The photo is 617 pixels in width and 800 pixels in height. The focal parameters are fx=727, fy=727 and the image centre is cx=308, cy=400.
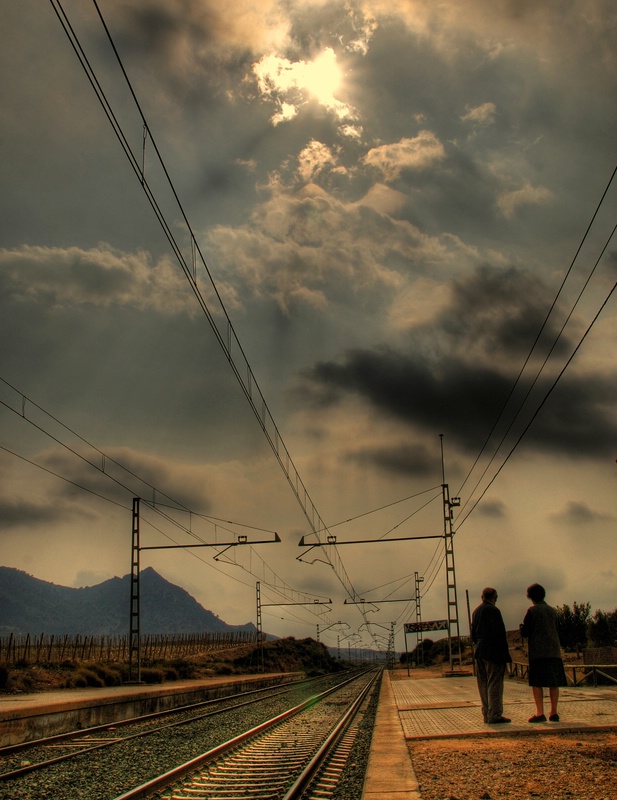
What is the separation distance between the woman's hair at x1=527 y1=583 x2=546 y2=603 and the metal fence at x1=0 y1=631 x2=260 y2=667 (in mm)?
33447

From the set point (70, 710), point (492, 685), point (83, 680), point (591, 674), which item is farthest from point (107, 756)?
point (83, 680)

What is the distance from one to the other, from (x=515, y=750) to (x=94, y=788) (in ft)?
15.3

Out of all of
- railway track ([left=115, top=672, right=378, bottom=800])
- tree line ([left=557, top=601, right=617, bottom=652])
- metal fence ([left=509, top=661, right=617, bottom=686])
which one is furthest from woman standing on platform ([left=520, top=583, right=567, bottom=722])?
tree line ([left=557, top=601, right=617, bottom=652])

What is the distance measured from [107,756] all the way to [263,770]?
3327 millimetres

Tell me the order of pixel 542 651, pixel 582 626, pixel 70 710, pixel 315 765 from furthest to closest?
pixel 582 626 < pixel 70 710 < pixel 542 651 < pixel 315 765

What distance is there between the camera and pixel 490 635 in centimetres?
927

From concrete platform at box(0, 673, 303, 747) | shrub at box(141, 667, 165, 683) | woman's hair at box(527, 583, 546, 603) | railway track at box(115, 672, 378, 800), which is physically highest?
woman's hair at box(527, 583, 546, 603)

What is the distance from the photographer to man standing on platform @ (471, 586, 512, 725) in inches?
363

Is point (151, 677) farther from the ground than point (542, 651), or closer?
closer

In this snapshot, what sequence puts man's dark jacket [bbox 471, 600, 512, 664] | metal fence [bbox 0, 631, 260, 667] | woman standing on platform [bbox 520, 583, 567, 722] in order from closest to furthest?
woman standing on platform [bbox 520, 583, 567, 722], man's dark jacket [bbox 471, 600, 512, 664], metal fence [bbox 0, 631, 260, 667]

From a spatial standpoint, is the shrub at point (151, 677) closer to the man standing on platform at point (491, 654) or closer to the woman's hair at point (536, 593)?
the man standing on platform at point (491, 654)

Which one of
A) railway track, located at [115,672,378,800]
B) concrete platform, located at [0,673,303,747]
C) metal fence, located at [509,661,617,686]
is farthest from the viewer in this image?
metal fence, located at [509,661,617,686]

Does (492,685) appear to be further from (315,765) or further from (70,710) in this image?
(70,710)

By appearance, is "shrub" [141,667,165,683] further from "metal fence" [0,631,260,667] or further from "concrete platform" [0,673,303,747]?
"concrete platform" [0,673,303,747]
